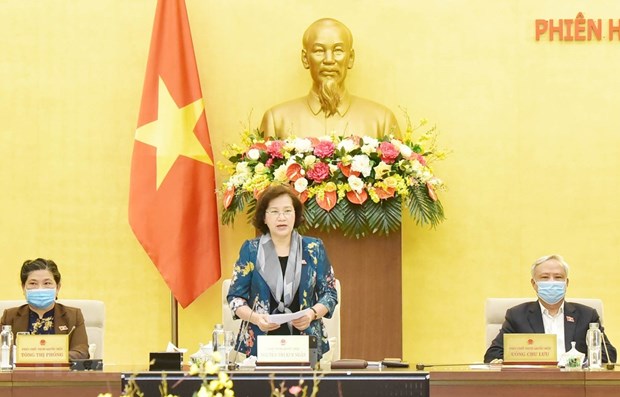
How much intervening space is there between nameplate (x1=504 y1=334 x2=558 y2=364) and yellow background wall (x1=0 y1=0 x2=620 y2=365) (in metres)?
2.73

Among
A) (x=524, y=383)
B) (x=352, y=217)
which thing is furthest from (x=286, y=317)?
(x=352, y=217)

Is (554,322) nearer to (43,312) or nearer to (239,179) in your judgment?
→ (239,179)

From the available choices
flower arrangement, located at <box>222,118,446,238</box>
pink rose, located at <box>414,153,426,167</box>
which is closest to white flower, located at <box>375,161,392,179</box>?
flower arrangement, located at <box>222,118,446,238</box>

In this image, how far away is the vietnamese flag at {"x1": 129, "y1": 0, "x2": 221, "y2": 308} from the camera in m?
6.96

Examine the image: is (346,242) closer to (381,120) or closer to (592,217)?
(381,120)

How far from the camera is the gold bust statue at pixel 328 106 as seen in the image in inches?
269

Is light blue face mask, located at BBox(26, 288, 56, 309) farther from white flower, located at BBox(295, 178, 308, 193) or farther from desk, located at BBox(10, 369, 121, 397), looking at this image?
white flower, located at BBox(295, 178, 308, 193)

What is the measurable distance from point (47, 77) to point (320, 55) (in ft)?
5.39

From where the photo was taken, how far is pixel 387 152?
6406 mm

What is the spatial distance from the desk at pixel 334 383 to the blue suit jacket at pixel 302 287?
1.72 meters

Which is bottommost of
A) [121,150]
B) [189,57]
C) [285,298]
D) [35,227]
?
[285,298]

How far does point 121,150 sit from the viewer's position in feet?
24.0

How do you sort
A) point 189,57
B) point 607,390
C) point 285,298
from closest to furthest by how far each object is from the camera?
point 607,390, point 285,298, point 189,57

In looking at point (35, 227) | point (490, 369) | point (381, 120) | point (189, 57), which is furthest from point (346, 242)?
point (490, 369)
